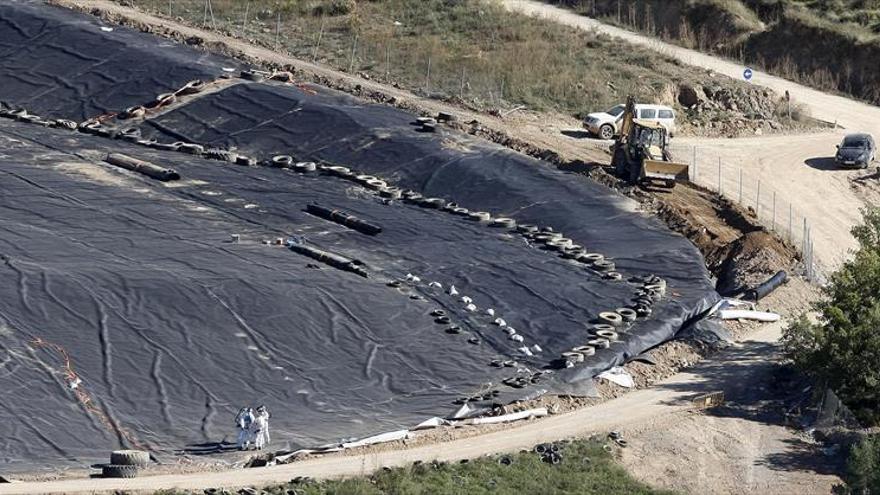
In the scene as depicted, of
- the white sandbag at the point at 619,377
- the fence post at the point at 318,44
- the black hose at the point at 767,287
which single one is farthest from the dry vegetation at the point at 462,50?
the white sandbag at the point at 619,377

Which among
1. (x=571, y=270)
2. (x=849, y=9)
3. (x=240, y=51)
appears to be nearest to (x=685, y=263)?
(x=571, y=270)

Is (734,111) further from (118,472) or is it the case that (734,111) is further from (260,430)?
(118,472)

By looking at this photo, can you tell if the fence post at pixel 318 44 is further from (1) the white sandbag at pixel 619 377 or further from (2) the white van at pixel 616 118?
(1) the white sandbag at pixel 619 377

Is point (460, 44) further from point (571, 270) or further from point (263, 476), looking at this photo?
point (263, 476)

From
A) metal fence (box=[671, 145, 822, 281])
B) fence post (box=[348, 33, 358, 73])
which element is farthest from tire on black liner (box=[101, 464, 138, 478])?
fence post (box=[348, 33, 358, 73])

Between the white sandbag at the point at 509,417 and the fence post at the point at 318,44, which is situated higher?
the fence post at the point at 318,44

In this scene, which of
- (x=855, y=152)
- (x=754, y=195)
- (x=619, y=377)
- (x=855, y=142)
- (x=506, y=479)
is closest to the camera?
(x=506, y=479)

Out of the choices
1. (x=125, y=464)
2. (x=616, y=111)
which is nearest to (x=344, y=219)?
(x=616, y=111)
